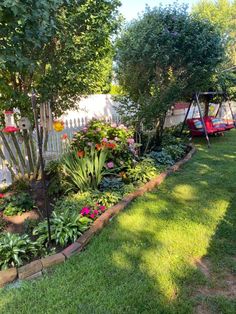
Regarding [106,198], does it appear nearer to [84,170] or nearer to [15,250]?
[84,170]

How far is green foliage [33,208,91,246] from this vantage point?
325cm

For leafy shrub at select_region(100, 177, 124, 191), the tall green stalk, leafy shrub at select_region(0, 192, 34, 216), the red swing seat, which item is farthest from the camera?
the red swing seat

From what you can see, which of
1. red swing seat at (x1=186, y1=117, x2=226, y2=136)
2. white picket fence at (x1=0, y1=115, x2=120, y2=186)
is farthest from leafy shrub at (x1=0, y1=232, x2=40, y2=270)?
red swing seat at (x1=186, y1=117, x2=226, y2=136)

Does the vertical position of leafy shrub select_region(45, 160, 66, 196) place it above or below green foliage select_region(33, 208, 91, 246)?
above

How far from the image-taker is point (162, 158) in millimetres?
6410

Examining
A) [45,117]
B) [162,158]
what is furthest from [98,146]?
[162,158]

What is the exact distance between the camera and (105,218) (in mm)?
3760

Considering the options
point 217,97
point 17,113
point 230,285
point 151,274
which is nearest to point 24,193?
point 17,113

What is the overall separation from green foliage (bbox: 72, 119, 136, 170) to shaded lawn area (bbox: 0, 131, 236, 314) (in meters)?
1.03

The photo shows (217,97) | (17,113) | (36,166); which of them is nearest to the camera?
(17,113)

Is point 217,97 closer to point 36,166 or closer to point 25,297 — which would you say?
point 36,166

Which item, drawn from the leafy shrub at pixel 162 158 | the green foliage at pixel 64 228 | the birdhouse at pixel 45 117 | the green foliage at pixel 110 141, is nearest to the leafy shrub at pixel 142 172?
the green foliage at pixel 110 141

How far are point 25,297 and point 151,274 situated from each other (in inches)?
43.6

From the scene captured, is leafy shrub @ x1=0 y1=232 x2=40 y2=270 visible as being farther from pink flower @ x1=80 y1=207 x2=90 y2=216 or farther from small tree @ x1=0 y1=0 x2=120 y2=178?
small tree @ x1=0 y1=0 x2=120 y2=178
